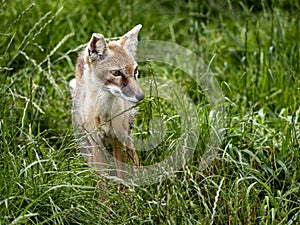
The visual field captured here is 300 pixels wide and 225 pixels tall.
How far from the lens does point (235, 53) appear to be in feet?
18.6

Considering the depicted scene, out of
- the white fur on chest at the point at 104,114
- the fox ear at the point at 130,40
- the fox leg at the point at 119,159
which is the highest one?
the fox ear at the point at 130,40

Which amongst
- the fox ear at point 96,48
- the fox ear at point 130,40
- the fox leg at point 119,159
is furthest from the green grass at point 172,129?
the fox ear at point 96,48

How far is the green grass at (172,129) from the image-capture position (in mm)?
3338

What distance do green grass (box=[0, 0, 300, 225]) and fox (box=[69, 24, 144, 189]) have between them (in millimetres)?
124

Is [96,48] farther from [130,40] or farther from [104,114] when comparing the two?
[104,114]

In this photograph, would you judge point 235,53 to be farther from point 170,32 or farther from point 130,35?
point 130,35

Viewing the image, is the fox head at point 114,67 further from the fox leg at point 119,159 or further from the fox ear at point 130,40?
the fox leg at point 119,159

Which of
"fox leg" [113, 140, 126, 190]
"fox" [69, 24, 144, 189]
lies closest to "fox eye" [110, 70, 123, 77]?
"fox" [69, 24, 144, 189]

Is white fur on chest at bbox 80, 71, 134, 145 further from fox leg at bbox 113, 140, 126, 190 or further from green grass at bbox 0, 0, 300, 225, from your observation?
green grass at bbox 0, 0, 300, 225

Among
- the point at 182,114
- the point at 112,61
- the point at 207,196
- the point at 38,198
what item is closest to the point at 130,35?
the point at 112,61

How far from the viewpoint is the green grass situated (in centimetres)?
334

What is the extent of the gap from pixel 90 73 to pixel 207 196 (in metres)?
0.99

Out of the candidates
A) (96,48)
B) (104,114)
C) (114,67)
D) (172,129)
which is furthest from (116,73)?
(172,129)

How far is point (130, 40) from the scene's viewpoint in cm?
410
